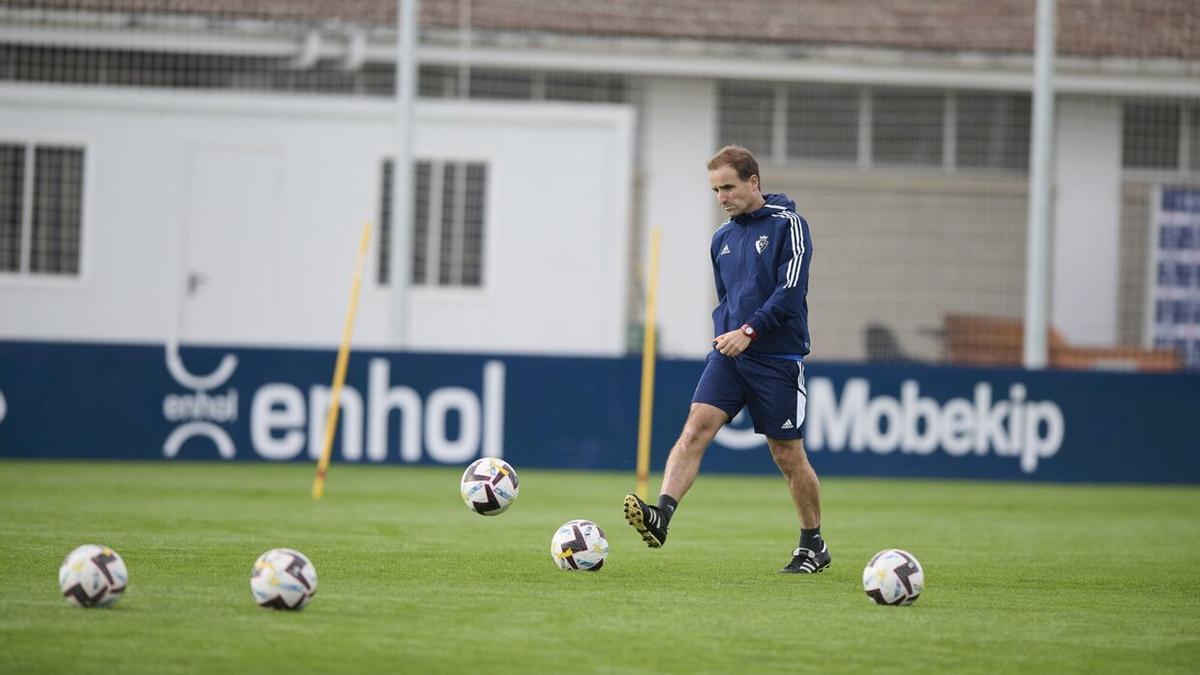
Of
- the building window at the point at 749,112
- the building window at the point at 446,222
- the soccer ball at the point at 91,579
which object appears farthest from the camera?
the building window at the point at 749,112

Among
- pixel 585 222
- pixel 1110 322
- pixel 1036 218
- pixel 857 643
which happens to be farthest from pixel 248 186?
pixel 857 643

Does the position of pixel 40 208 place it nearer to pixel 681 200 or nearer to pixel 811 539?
pixel 681 200

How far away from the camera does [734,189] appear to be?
9.34 m

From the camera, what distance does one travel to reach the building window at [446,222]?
22531 millimetres

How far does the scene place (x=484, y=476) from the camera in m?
9.59

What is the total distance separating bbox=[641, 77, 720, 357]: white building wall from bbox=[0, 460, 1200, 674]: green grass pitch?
778 cm

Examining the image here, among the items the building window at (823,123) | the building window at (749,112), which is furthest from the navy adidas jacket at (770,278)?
the building window at (823,123)

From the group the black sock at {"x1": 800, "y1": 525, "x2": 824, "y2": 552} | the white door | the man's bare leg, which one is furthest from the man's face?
the white door

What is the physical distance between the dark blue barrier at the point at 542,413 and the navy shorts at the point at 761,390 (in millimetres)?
8616

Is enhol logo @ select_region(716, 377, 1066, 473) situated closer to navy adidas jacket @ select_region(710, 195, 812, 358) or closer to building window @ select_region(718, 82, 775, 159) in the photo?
building window @ select_region(718, 82, 775, 159)

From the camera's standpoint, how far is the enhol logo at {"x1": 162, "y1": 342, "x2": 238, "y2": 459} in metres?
17.7

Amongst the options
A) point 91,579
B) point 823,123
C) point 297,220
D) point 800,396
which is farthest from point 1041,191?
point 91,579

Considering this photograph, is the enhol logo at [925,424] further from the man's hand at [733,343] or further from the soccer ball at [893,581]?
the soccer ball at [893,581]

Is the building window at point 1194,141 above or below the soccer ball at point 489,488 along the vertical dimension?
above
